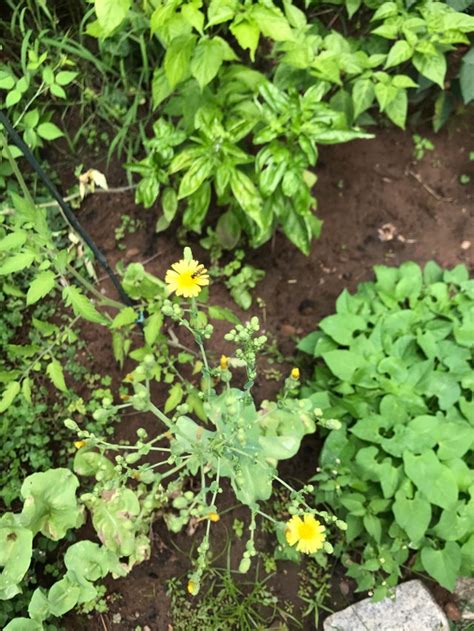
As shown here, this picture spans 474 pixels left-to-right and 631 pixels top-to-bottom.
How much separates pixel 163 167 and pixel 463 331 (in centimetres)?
126

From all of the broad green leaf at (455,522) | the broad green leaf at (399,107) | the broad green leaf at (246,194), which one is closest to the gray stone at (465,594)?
the broad green leaf at (455,522)

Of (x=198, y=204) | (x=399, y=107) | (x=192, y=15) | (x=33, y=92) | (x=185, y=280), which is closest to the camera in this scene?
(x=185, y=280)

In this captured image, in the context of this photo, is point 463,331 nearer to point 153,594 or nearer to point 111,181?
point 153,594

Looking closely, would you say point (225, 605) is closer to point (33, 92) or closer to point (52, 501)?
point (52, 501)

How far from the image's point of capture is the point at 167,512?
2189 millimetres

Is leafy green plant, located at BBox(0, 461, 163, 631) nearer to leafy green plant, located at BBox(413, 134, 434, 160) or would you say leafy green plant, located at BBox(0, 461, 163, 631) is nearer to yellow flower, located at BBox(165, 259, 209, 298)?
yellow flower, located at BBox(165, 259, 209, 298)

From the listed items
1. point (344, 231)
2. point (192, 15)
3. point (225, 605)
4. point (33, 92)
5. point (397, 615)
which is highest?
point (192, 15)

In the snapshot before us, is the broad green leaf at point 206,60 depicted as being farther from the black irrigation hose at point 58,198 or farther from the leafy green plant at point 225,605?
the leafy green plant at point 225,605

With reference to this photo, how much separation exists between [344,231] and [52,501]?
1724 mm

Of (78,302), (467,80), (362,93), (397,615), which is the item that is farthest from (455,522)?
(467,80)

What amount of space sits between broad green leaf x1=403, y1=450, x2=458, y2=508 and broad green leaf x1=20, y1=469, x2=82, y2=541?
3.44ft

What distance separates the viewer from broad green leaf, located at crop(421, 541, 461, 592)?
1.91m

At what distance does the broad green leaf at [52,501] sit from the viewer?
1.65 m

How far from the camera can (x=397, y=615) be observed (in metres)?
2.03
